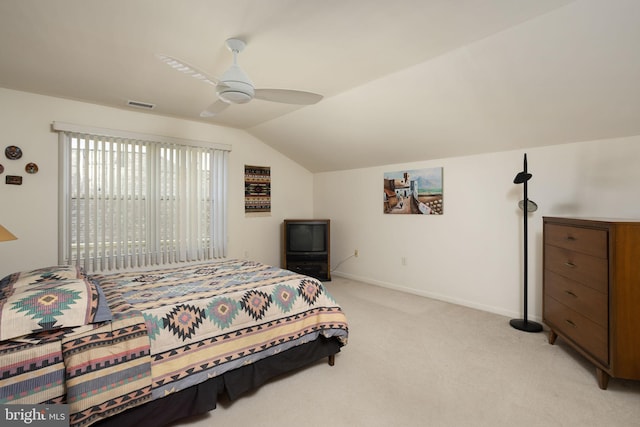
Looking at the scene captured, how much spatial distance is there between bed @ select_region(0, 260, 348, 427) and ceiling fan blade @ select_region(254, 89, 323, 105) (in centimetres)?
139

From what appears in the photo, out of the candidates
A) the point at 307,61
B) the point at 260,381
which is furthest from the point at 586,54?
the point at 260,381

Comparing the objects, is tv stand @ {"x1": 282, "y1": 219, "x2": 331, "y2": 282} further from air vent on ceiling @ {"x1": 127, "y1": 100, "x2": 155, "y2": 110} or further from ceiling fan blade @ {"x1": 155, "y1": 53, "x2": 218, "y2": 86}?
ceiling fan blade @ {"x1": 155, "y1": 53, "x2": 218, "y2": 86}

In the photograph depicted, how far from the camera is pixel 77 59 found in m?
2.56

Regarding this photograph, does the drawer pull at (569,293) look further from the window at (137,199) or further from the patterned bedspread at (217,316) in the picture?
the window at (137,199)

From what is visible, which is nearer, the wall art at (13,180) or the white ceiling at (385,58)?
the white ceiling at (385,58)

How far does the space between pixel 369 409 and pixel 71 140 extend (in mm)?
4029

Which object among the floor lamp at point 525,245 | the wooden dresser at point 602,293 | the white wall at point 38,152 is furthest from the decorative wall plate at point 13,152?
the wooden dresser at point 602,293

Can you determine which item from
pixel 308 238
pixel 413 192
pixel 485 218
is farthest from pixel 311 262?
pixel 485 218

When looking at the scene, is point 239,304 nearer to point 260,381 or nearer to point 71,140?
point 260,381

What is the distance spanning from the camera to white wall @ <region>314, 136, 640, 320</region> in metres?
2.84

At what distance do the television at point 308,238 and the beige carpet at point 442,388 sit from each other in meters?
2.06

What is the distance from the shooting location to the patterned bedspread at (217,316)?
5.57ft

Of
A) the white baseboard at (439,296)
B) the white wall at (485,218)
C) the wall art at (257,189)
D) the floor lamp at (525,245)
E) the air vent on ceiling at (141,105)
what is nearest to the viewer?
the white wall at (485,218)

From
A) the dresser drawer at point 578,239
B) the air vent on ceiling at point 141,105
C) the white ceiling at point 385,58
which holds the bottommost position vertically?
the dresser drawer at point 578,239
